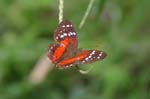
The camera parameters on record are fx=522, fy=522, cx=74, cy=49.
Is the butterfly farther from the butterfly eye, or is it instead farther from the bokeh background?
the bokeh background

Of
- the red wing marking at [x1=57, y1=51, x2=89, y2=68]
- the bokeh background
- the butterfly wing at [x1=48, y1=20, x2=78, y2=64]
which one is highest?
the butterfly wing at [x1=48, y1=20, x2=78, y2=64]

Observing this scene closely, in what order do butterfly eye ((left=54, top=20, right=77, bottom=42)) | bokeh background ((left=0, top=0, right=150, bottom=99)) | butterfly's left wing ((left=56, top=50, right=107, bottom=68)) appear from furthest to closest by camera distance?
1. bokeh background ((left=0, top=0, right=150, bottom=99))
2. butterfly eye ((left=54, top=20, right=77, bottom=42))
3. butterfly's left wing ((left=56, top=50, right=107, bottom=68))

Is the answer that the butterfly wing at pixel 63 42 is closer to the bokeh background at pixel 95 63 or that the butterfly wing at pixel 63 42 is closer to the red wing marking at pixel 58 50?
the red wing marking at pixel 58 50

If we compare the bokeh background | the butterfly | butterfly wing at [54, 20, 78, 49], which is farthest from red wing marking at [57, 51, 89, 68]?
the bokeh background

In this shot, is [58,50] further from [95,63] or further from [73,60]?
[95,63]

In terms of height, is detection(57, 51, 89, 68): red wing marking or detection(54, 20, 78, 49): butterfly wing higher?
detection(54, 20, 78, 49): butterfly wing

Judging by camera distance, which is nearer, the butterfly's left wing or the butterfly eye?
the butterfly's left wing
